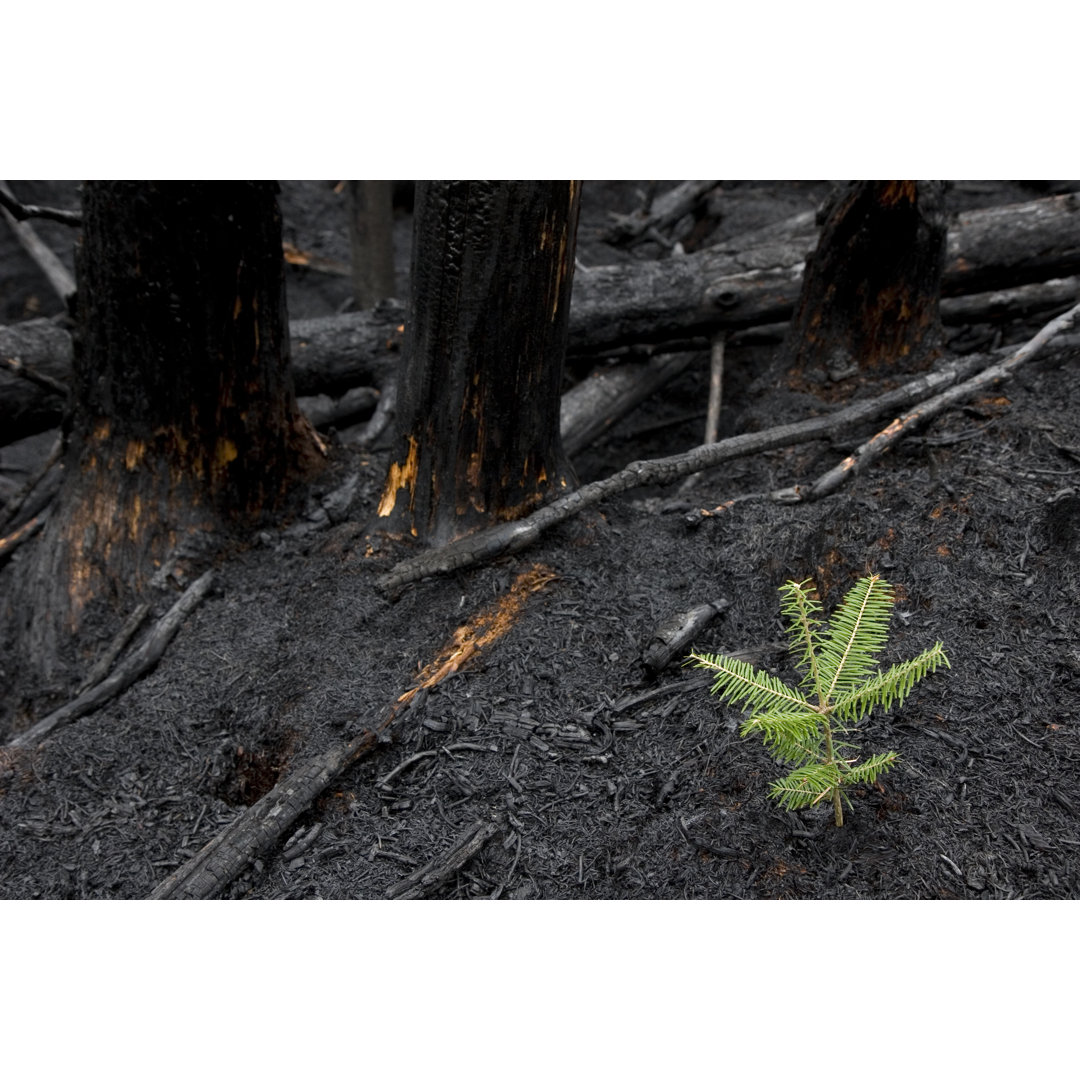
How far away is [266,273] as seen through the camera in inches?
147

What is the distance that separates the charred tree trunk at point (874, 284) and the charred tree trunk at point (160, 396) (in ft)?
8.10

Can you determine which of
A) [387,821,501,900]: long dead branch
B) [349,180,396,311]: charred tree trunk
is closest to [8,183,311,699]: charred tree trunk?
[387,821,501,900]: long dead branch

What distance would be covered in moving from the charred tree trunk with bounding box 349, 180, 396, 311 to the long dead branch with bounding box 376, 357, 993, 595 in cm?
362

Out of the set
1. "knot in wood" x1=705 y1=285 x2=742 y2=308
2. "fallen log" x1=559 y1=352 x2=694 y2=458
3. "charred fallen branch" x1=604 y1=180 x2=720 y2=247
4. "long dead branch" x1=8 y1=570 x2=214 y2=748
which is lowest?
"long dead branch" x1=8 y1=570 x2=214 y2=748

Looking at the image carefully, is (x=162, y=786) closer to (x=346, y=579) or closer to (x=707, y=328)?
(x=346, y=579)

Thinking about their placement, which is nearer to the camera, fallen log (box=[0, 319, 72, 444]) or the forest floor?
the forest floor

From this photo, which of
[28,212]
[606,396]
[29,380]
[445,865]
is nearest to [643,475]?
[445,865]

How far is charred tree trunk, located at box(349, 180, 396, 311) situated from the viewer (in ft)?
21.5

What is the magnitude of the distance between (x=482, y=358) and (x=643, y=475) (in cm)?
77

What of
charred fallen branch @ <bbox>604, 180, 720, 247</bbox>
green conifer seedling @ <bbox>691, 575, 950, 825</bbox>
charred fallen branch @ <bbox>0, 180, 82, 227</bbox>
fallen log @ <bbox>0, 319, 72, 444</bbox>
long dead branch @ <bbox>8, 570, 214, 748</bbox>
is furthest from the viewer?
charred fallen branch @ <bbox>604, 180, 720, 247</bbox>

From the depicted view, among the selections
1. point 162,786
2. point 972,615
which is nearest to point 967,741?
point 972,615

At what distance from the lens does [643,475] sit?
11.4ft

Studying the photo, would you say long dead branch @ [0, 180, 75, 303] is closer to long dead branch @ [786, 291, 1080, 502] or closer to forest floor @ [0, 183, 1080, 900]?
forest floor @ [0, 183, 1080, 900]

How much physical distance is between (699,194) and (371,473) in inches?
178
